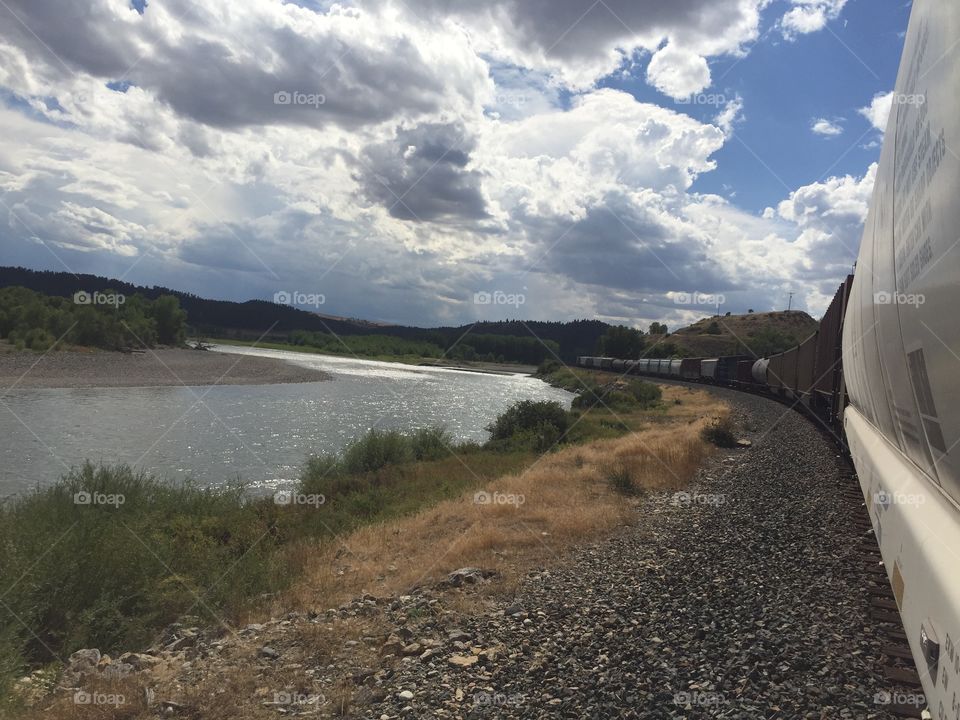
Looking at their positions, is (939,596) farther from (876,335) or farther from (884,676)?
(876,335)

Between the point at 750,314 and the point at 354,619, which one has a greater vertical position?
the point at 750,314

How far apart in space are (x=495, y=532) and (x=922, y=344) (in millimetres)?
7439

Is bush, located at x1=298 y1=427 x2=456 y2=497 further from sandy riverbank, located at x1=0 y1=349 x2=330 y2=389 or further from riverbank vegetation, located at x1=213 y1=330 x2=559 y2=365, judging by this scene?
riverbank vegetation, located at x1=213 y1=330 x2=559 y2=365

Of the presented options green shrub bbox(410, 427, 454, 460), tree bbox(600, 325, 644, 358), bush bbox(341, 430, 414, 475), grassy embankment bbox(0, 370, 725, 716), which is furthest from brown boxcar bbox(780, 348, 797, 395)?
tree bbox(600, 325, 644, 358)

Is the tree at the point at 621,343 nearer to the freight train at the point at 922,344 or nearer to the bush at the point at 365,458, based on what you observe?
the bush at the point at 365,458

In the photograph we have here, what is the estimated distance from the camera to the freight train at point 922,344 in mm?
2799

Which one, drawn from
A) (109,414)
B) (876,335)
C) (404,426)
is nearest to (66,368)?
(109,414)

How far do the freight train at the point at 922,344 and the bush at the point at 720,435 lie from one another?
14.3 m

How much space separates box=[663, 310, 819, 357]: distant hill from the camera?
14600cm

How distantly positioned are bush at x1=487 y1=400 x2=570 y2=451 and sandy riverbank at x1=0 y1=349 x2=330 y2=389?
36226 millimetres

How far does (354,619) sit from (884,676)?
16.7 ft

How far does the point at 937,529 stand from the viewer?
129 inches

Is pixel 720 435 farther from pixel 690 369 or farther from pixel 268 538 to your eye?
pixel 690 369

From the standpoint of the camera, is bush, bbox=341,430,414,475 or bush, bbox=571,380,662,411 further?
bush, bbox=571,380,662,411
